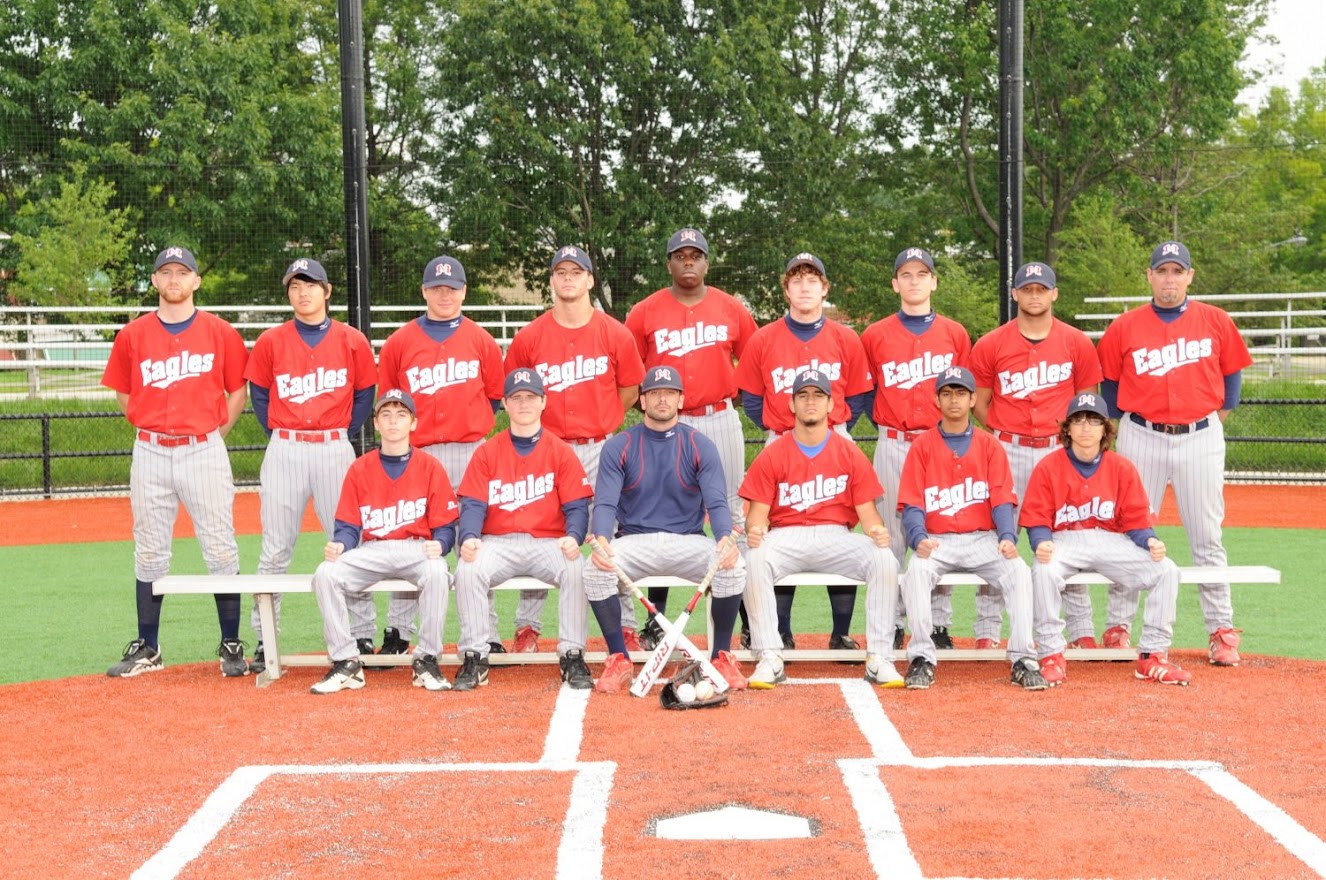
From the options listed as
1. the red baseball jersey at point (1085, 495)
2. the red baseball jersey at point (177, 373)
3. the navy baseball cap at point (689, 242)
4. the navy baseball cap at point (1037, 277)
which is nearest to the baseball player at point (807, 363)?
the navy baseball cap at point (689, 242)

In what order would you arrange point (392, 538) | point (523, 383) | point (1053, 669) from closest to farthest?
point (1053, 669), point (523, 383), point (392, 538)

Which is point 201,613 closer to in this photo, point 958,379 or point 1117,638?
point 958,379

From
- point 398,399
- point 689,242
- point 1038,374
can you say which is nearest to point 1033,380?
point 1038,374

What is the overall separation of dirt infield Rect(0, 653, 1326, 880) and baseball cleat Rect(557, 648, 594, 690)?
0.09 metres

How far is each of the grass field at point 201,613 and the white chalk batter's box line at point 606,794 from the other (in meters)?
2.30

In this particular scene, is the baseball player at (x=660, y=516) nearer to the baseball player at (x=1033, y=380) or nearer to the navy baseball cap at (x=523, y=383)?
the navy baseball cap at (x=523, y=383)

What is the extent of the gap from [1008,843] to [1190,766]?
1.15 metres

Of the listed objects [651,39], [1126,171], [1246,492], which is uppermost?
[651,39]

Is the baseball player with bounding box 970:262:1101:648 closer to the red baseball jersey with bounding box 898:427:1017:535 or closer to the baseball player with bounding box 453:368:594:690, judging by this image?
the red baseball jersey with bounding box 898:427:1017:535

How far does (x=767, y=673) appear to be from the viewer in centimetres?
618

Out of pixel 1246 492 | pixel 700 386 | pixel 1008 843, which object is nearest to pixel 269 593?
pixel 700 386

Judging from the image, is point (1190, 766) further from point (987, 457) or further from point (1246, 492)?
point (1246, 492)

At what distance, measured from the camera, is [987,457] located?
21.2 ft

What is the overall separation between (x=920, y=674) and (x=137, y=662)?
11.8ft
